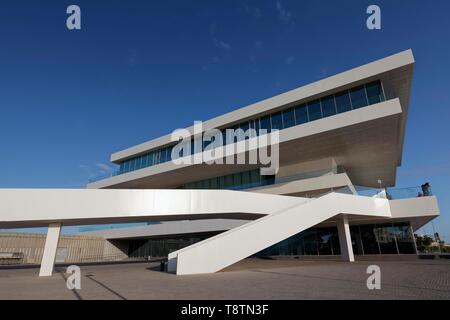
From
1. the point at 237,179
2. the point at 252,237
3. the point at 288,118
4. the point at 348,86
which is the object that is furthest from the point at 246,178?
the point at 252,237

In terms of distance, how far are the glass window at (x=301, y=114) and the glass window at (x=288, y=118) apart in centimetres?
38

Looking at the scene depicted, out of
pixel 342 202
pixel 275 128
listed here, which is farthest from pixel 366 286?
pixel 275 128

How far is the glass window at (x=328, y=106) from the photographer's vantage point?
2169 centimetres

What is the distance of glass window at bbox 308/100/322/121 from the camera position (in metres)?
22.3

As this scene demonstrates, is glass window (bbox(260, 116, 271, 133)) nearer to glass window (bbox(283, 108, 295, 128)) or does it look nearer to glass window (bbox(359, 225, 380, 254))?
glass window (bbox(283, 108, 295, 128))

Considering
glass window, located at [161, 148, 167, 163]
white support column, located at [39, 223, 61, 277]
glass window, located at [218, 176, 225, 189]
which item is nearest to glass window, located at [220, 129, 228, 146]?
glass window, located at [218, 176, 225, 189]

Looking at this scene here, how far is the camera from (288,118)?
24188 mm

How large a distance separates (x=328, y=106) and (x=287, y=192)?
8.20 m

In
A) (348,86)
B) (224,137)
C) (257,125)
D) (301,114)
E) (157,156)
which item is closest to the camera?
(348,86)

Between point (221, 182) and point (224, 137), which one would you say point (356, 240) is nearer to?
point (221, 182)

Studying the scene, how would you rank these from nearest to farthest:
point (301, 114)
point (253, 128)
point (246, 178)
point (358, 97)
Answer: point (358, 97) → point (301, 114) → point (253, 128) → point (246, 178)

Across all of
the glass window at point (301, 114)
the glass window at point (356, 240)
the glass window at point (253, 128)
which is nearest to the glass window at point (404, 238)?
the glass window at point (356, 240)

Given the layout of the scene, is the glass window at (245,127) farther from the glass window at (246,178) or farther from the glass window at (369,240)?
the glass window at (369,240)
